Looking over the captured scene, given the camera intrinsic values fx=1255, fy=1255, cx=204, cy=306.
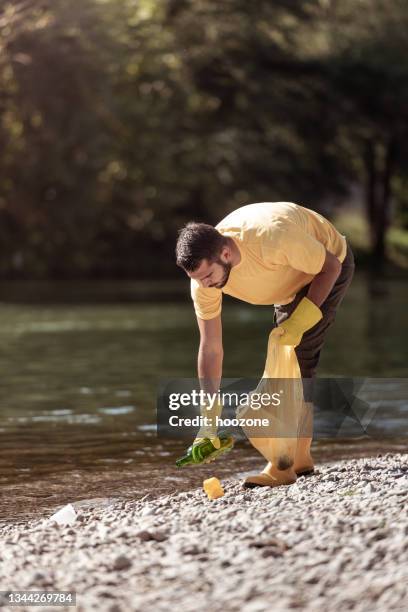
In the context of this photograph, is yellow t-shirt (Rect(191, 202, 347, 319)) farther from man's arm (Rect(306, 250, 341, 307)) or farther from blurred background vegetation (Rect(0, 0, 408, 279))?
blurred background vegetation (Rect(0, 0, 408, 279))

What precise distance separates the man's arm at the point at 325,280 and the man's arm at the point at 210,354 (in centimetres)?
63

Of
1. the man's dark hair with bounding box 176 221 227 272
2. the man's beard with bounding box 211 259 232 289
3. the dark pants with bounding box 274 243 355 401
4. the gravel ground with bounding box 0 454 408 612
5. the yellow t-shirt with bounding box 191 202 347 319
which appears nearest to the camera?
the gravel ground with bounding box 0 454 408 612

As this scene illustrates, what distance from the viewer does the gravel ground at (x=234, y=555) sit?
5.24 m

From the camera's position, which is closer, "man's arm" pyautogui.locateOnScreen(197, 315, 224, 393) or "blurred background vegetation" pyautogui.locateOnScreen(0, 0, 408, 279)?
"man's arm" pyautogui.locateOnScreen(197, 315, 224, 393)

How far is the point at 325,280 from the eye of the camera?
7.68 meters

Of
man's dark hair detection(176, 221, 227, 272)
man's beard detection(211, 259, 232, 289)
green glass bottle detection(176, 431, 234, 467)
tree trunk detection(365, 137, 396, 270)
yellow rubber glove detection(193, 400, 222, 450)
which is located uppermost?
man's dark hair detection(176, 221, 227, 272)

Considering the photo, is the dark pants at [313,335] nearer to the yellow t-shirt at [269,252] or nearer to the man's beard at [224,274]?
the yellow t-shirt at [269,252]

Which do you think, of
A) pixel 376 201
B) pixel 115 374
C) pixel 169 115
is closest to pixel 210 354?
pixel 115 374

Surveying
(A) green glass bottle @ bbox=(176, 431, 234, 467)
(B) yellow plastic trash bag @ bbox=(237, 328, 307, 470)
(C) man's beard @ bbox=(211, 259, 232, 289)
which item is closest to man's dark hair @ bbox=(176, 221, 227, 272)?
(C) man's beard @ bbox=(211, 259, 232, 289)

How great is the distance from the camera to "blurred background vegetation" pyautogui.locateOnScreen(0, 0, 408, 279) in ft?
141

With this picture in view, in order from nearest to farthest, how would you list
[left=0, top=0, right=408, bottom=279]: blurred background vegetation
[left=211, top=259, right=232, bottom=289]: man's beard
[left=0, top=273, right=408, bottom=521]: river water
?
[left=211, top=259, right=232, bottom=289]: man's beard → [left=0, top=273, right=408, bottom=521]: river water → [left=0, top=0, right=408, bottom=279]: blurred background vegetation

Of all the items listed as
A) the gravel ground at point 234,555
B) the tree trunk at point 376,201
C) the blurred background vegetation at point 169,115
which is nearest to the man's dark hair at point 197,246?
the gravel ground at point 234,555

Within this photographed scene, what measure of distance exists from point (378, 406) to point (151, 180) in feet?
117

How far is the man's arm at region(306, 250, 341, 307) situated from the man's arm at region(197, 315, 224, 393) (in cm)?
63
